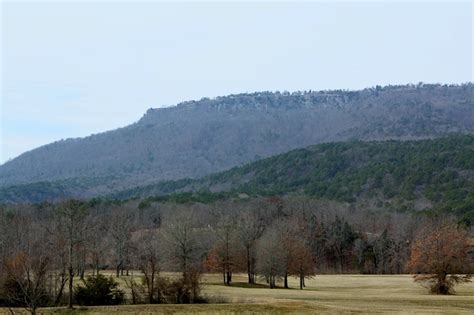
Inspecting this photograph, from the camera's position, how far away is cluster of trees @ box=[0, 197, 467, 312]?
6147 centimetres

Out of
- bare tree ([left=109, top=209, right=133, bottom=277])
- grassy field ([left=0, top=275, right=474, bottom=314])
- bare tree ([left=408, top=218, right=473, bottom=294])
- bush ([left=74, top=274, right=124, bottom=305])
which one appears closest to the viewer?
grassy field ([left=0, top=275, right=474, bottom=314])

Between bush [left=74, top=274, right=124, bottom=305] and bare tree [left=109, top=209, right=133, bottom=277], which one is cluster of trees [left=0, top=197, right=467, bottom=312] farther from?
bare tree [left=109, top=209, right=133, bottom=277]

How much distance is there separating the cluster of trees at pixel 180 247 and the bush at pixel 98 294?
10 centimetres

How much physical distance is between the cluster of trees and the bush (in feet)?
0.33

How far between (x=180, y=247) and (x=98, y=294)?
109 ft

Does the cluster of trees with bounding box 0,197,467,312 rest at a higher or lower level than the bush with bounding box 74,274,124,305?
higher

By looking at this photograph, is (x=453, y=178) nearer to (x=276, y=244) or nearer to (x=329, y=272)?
(x=329, y=272)

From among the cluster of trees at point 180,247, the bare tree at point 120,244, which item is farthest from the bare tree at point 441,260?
the bare tree at point 120,244

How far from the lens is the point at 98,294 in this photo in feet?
201

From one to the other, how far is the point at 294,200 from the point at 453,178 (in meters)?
54.9

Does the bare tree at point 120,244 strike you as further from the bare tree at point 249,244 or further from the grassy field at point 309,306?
the grassy field at point 309,306

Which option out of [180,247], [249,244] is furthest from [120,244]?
[249,244]

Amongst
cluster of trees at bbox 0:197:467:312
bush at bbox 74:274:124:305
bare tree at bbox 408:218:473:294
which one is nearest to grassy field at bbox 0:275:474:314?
bare tree at bbox 408:218:473:294

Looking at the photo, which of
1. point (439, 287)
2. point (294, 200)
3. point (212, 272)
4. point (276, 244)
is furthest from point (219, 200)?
point (439, 287)
